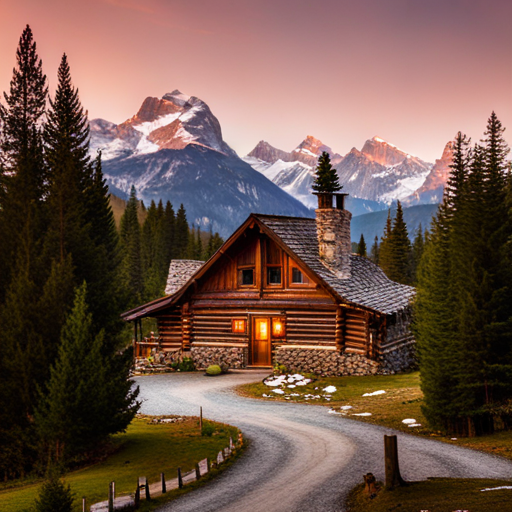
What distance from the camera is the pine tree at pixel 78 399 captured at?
15.9m

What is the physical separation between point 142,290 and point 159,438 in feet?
259

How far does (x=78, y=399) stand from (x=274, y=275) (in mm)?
20589

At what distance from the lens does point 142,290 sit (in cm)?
9612

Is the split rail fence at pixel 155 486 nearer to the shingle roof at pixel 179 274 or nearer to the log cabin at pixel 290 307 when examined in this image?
the log cabin at pixel 290 307

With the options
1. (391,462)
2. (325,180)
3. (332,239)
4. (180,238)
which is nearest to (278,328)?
(332,239)

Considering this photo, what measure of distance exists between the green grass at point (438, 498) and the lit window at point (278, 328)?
851 inches

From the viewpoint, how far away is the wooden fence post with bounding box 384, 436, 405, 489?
11.9 metres

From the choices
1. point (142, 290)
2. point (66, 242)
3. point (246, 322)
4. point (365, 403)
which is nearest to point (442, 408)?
point (365, 403)

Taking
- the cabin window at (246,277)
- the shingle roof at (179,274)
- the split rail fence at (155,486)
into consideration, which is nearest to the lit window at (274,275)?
the cabin window at (246,277)

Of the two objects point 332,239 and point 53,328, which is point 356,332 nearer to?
point 332,239

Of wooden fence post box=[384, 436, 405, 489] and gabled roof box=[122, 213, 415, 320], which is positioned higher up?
gabled roof box=[122, 213, 415, 320]

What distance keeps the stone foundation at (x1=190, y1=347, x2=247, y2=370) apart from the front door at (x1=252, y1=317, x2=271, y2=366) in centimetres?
84

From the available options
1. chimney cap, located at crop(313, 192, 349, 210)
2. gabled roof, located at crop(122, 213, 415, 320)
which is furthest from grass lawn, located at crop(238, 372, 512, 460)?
chimney cap, located at crop(313, 192, 349, 210)

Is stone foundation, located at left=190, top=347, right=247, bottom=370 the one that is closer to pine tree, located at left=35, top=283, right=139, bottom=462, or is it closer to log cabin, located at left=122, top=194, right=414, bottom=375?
log cabin, located at left=122, top=194, right=414, bottom=375
